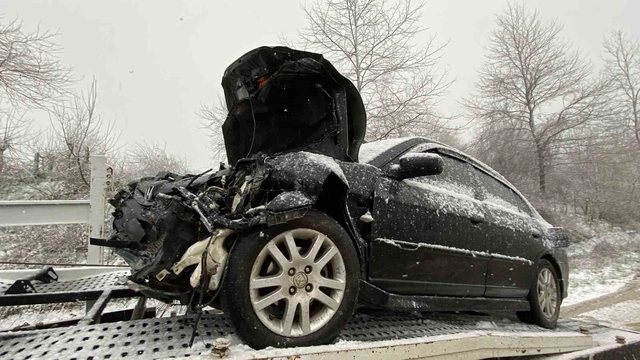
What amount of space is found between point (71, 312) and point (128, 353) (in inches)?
131

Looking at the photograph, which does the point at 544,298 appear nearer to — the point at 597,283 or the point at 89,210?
the point at 89,210

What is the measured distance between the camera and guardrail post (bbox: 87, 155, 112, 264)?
4230 millimetres

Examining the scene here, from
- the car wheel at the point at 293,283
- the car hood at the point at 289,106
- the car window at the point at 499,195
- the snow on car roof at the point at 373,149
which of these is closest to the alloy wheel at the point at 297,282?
the car wheel at the point at 293,283

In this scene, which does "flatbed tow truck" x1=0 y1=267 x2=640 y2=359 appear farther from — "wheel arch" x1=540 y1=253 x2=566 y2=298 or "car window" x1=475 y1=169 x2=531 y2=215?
"car window" x1=475 y1=169 x2=531 y2=215

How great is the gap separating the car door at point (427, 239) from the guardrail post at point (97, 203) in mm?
3123

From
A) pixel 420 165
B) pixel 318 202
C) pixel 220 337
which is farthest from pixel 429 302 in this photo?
pixel 220 337

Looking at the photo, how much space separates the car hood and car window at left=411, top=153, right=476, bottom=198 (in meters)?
0.85

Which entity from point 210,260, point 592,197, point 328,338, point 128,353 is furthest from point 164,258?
point 592,197

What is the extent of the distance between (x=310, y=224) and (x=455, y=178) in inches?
73.5

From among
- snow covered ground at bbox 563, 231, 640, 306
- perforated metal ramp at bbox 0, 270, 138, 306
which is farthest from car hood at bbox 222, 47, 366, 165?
snow covered ground at bbox 563, 231, 640, 306

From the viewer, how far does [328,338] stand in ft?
7.04

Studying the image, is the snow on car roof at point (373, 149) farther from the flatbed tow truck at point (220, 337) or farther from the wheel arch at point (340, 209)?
the flatbed tow truck at point (220, 337)

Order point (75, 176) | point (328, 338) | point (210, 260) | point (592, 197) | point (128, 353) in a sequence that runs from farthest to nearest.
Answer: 1. point (592, 197)
2. point (75, 176)
3. point (328, 338)
4. point (210, 260)
5. point (128, 353)

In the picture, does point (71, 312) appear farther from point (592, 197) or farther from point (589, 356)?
point (592, 197)
